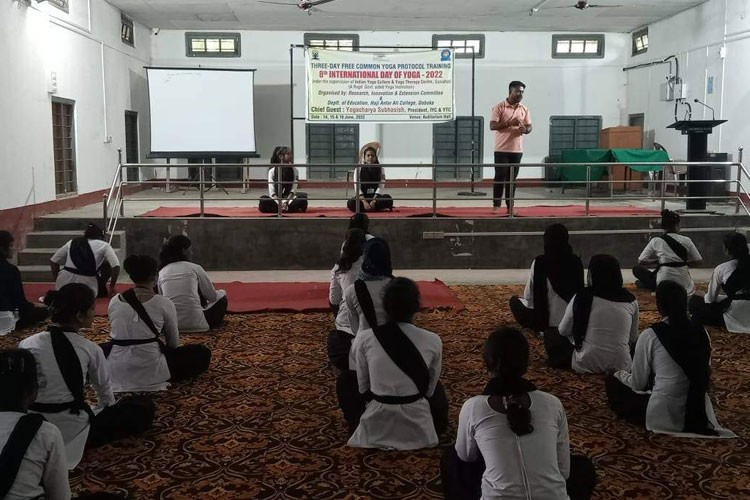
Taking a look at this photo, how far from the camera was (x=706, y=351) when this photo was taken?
326 centimetres

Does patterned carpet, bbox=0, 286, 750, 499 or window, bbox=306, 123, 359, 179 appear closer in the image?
patterned carpet, bbox=0, 286, 750, 499

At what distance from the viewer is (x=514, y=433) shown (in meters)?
2.20

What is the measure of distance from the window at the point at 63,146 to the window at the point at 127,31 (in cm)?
284

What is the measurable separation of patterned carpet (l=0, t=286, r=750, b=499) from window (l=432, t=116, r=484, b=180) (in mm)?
10339

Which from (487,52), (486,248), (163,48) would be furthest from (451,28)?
(486,248)

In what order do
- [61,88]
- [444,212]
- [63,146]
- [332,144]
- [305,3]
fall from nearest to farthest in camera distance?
[444,212] → [61,88] → [63,146] → [305,3] → [332,144]

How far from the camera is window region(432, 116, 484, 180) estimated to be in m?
14.9

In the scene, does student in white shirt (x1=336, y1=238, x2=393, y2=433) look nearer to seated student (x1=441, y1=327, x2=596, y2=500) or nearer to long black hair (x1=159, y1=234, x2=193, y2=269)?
seated student (x1=441, y1=327, x2=596, y2=500)

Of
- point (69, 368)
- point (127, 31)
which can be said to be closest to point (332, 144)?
point (127, 31)

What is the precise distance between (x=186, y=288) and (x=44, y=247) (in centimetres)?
395

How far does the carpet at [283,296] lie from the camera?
6.24 metres

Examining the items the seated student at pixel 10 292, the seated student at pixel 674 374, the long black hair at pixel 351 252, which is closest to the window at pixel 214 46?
the seated student at pixel 10 292

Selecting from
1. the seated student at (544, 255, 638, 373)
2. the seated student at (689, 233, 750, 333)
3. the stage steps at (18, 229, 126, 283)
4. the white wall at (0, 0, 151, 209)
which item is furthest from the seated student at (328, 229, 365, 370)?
the white wall at (0, 0, 151, 209)

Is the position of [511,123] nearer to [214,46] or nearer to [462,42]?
[462,42]
